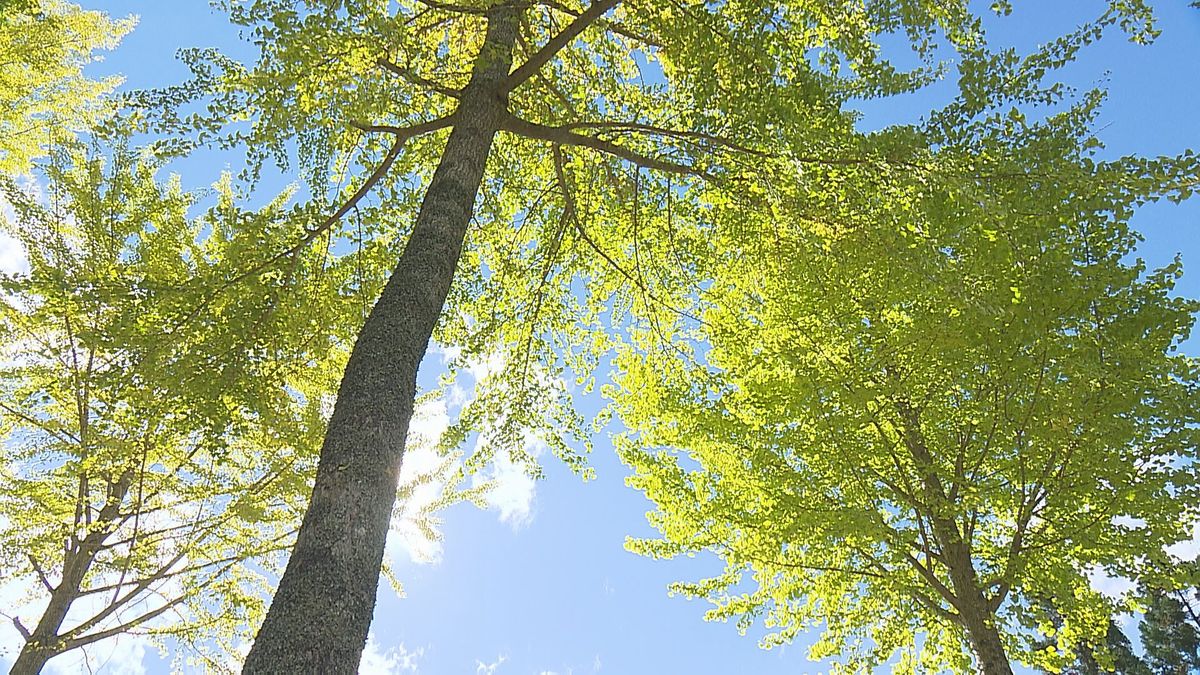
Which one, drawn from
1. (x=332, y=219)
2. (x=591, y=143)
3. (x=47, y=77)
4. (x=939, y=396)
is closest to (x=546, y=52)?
(x=591, y=143)

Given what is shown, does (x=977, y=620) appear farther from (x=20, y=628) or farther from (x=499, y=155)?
(x=20, y=628)

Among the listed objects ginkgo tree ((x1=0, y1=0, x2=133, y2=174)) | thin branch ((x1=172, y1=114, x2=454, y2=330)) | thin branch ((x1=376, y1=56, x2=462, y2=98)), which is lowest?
thin branch ((x1=172, y1=114, x2=454, y2=330))

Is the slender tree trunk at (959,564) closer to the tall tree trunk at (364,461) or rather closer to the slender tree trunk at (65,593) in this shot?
the tall tree trunk at (364,461)

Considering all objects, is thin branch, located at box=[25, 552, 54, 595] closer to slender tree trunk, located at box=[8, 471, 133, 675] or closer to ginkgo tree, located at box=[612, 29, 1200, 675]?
slender tree trunk, located at box=[8, 471, 133, 675]

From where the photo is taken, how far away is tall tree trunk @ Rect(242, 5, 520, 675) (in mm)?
2482

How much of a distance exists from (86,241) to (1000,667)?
9.96 metres

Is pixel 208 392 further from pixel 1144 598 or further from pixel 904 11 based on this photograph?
pixel 1144 598

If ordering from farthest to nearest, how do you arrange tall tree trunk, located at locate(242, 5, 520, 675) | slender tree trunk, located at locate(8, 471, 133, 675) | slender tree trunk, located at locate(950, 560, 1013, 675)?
slender tree trunk, located at locate(8, 471, 133, 675), slender tree trunk, located at locate(950, 560, 1013, 675), tall tree trunk, located at locate(242, 5, 520, 675)

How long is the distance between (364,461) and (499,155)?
5.07 metres

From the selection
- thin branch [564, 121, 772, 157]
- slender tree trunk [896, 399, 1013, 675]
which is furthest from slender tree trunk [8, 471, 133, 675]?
slender tree trunk [896, 399, 1013, 675]

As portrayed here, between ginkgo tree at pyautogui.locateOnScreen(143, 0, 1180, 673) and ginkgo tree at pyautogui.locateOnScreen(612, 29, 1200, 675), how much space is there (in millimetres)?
557

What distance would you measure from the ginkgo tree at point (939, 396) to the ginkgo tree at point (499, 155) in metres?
0.56

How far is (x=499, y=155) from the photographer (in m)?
7.47

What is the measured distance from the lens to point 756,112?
4734 mm
